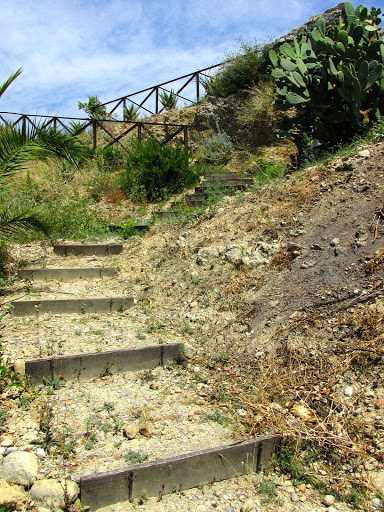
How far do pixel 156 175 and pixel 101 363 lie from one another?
612cm

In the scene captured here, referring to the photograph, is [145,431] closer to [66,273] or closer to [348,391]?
[348,391]

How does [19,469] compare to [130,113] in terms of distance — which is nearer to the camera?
[19,469]

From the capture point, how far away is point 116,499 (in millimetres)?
2244

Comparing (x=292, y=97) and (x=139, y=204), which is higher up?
(x=292, y=97)

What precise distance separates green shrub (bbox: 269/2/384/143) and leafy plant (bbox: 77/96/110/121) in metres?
10.1

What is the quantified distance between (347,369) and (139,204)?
21.1ft

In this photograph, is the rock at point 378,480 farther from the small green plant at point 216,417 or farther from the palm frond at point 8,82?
the palm frond at point 8,82

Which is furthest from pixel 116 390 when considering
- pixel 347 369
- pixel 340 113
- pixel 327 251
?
pixel 340 113

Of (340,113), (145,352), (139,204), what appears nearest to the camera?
(145,352)

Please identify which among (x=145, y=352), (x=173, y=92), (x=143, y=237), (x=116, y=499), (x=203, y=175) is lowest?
(x=116, y=499)

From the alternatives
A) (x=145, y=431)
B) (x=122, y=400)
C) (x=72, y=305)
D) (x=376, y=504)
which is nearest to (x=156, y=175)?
(x=72, y=305)

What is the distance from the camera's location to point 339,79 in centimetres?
590

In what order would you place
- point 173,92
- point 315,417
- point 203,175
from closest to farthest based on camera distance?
point 315,417, point 203,175, point 173,92

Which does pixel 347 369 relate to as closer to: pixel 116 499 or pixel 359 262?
pixel 359 262
